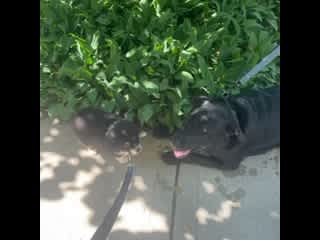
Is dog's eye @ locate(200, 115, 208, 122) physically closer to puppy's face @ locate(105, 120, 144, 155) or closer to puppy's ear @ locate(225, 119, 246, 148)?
puppy's ear @ locate(225, 119, 246, 148)

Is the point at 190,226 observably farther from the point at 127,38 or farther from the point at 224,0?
the point at 224,0

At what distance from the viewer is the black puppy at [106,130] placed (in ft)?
10.3

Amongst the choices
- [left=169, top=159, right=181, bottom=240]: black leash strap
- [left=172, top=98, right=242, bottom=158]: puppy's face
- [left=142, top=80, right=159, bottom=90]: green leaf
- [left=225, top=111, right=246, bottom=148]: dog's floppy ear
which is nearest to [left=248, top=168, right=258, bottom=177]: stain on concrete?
[left=225, top=111, right=246, bottom=148]: dog's floppy ear

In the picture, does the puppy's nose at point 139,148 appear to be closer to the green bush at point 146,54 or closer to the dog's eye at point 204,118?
the green bush at point 146,54

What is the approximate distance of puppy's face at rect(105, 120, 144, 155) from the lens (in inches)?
123

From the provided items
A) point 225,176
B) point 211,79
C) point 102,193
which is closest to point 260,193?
point 225,176

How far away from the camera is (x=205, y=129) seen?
9.80 feet

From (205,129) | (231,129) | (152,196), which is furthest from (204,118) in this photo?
(152,196)

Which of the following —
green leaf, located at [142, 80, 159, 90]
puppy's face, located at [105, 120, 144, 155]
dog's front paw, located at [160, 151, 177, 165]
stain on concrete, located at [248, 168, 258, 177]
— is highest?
green leaf, located at [142, 80, 159, 90]

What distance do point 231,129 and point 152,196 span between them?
29.3 inches

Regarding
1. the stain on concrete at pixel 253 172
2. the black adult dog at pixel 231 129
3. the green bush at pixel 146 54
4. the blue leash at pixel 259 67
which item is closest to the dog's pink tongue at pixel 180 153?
the black adult dog at pixel 231 129

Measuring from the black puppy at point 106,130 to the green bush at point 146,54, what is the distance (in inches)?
3.3
